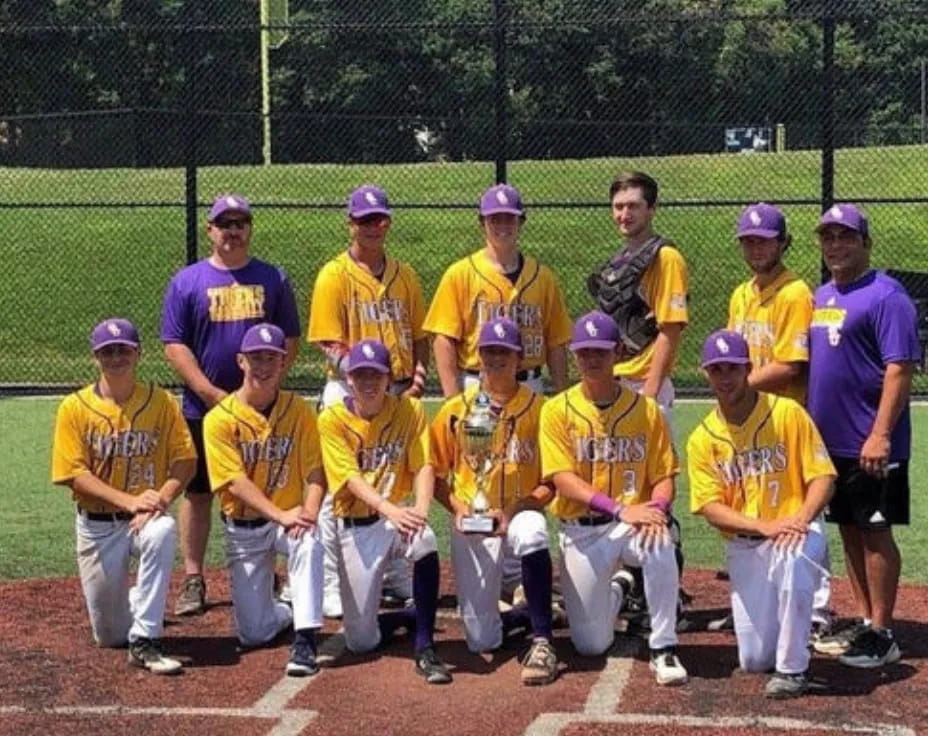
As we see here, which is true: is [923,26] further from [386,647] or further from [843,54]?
[386,647]

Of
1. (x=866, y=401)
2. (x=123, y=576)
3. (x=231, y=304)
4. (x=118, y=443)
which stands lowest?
(x=123, y=576)

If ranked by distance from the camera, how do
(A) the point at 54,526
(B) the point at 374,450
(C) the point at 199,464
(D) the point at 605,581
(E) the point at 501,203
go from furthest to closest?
1. (A) the point at 54,526
2. (C) the point at 199,464
3. (E) the point at 501,203
4. (B) the point at 374,450
5. (D) the point at 605,581

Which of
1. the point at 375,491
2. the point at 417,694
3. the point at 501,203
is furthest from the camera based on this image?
the point at 501,203

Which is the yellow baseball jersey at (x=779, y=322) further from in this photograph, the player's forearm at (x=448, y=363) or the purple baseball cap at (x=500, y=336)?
the player's forearm at (x=448, y=363)

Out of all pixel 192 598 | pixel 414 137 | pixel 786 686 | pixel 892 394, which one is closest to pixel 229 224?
pixel 192 598

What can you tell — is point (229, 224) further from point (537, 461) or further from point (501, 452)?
point (537, 461)

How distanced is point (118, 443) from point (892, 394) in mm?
3264

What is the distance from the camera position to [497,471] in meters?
6.08

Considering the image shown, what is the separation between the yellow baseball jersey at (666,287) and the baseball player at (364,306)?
112cm

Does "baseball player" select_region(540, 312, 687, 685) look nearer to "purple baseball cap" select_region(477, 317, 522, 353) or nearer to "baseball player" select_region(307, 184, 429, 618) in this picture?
"purple baseball cap" select_region(477, 317, 522, 353)

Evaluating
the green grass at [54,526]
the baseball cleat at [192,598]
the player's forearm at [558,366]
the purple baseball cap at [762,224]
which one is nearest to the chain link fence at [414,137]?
the green grass at [54,526]

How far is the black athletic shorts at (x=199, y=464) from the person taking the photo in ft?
22.8

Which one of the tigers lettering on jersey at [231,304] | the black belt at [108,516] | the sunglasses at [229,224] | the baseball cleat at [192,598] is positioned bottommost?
the baseball cleat at [192,598]

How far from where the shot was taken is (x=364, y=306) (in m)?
6.72
